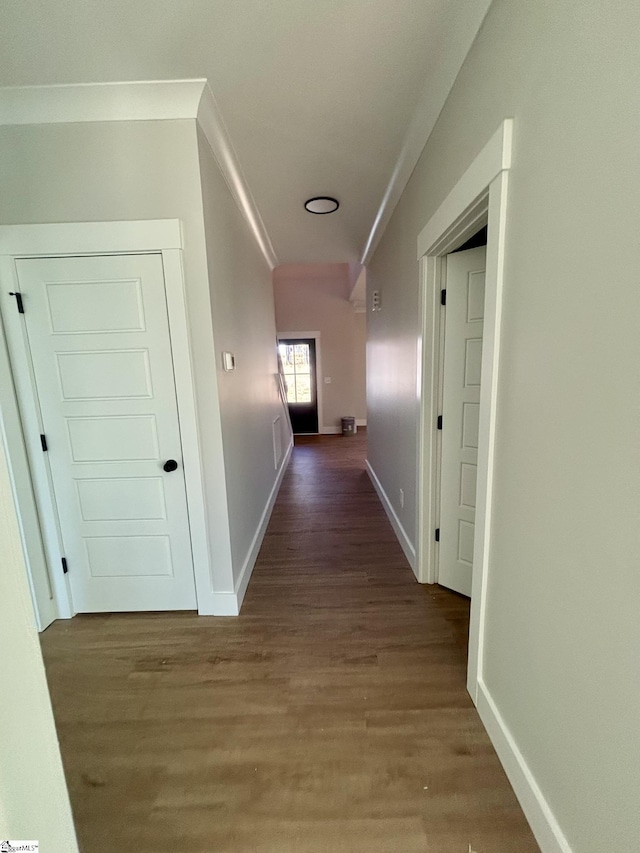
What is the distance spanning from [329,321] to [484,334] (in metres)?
6.30

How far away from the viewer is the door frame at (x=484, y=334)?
1.23 metres

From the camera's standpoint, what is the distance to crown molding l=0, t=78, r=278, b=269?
1634mm

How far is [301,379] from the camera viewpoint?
757 centimetres

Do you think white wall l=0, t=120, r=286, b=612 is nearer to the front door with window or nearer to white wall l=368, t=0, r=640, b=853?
white wall l=368, t=0, r=640, b=853

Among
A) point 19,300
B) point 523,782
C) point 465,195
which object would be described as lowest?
point 523,782

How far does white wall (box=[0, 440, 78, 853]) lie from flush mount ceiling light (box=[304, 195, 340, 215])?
2.80 metres

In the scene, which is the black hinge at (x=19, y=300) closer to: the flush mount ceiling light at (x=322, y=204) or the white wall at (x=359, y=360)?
the flush mount ceiling light at (x=322, y=204)

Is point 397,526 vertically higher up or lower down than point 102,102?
lower down

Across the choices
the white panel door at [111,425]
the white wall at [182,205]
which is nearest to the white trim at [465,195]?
the white wall at [182,205]

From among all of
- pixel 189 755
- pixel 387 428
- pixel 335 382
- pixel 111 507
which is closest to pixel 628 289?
pixel 189 755

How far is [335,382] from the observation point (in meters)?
7.59

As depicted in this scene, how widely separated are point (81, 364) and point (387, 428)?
2436 mm

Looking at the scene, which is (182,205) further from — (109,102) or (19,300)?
(19,300)

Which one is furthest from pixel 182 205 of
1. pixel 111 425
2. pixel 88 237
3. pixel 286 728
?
pixel 286 728
